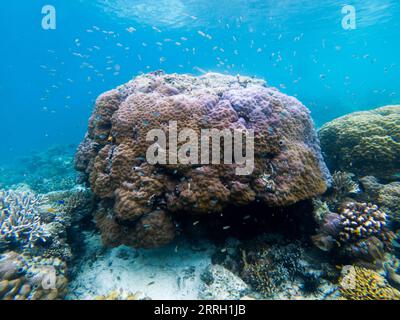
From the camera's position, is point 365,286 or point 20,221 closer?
point 365,286

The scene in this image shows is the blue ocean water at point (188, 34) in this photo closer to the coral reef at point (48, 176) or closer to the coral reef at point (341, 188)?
the coral reef at point (48, 176)

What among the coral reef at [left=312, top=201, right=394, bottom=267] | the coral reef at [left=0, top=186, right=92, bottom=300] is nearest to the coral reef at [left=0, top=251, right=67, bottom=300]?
the coral reef at [left=0, top=186, right=92, bottom=300]

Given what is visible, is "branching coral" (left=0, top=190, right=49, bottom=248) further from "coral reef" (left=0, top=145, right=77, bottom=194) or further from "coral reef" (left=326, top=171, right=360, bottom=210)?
"coral reef" (left=326, top=171, right=360, bottom=210)

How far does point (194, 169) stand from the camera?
4.19 m

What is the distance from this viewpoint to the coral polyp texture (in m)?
4.09

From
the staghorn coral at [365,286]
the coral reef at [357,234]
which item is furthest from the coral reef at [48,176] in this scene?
the staghorn coral at [365,286]

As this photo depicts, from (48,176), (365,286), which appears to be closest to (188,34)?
(48,176)

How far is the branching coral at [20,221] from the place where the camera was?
15.3 ft

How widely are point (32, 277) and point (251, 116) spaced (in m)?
5.20

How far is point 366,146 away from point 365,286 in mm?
3929

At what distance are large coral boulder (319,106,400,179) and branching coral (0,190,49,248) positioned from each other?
8.05 metres

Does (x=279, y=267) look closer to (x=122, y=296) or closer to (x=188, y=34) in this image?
(x=122, y=296)

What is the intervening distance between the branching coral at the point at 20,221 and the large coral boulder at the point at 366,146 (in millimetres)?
8046

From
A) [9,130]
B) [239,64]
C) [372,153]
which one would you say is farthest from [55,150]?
[9,130]
